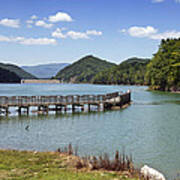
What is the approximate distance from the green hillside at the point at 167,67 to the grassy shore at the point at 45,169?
85.1m

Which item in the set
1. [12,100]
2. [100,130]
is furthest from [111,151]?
[12,100]

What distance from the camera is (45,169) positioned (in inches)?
661

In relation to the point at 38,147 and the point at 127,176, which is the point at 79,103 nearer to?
the point at 38,147

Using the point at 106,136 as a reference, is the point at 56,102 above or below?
above

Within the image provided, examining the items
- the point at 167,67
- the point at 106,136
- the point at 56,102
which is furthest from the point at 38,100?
the point at 167,67

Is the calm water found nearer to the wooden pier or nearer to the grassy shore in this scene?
the grassy shore

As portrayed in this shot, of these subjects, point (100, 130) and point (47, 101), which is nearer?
point (100, 130)

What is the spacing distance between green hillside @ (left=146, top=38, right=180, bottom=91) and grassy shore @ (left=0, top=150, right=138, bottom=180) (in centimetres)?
8509

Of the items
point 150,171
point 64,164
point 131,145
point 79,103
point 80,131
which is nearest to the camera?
point 150,171

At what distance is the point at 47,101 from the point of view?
5150cm

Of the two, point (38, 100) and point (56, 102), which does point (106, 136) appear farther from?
point (38, 100)

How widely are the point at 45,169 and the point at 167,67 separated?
329 ft

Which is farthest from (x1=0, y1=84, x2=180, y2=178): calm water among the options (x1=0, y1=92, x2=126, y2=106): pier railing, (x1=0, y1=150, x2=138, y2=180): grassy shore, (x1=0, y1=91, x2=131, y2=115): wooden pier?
(x1=0, y1=92, x2=126, y2=106): pier railing

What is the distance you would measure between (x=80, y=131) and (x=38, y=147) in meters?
8.72
